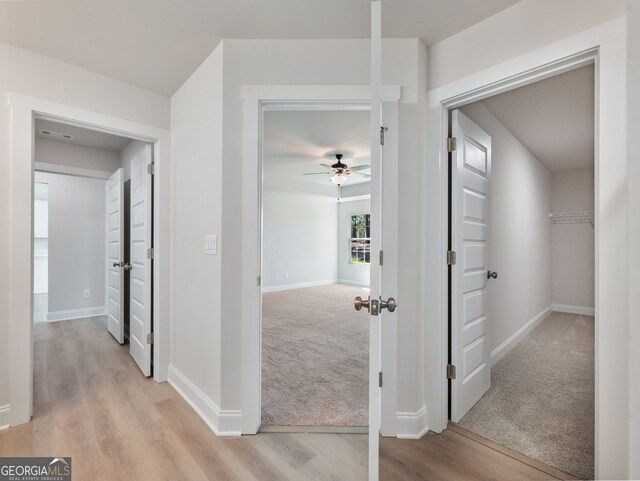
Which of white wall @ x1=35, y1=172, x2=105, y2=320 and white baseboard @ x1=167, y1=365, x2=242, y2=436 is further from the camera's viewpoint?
white wall @ x1=35, y1=172, x2=105, y2=320

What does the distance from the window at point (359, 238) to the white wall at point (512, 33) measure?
19.7ft

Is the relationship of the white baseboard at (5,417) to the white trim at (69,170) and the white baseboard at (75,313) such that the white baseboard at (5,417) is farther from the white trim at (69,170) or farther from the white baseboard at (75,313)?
the white baseboard at (75,313)

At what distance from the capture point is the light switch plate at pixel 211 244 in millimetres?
1970

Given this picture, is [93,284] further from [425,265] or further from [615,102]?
[615,102]

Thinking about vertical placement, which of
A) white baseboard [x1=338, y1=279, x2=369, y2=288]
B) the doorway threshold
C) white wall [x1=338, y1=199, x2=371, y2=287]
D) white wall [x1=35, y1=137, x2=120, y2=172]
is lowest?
the doorway threshold

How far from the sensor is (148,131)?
2.49m

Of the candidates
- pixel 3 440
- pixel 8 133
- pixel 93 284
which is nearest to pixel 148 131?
pixel 8 133

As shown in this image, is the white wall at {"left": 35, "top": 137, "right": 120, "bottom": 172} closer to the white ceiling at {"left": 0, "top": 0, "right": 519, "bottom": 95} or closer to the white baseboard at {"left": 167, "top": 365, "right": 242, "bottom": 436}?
the white ceiling at {"left": 0, "top": 0, "right": 519, "bottom": 95}

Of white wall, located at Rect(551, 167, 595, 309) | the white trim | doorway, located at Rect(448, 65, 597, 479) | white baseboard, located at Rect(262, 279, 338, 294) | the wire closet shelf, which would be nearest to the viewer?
doorway, located at Rect(448, 65, 597, 479)

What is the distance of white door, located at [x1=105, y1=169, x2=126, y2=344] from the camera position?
3416 mm

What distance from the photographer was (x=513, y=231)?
339 centimetres

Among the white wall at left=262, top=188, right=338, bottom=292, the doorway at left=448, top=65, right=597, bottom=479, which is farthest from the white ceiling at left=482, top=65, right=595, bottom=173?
the white wall at left=262, top=188, right=338, bottom=292

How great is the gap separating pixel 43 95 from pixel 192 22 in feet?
4.12

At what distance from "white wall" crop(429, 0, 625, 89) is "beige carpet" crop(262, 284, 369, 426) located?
2291 mm
